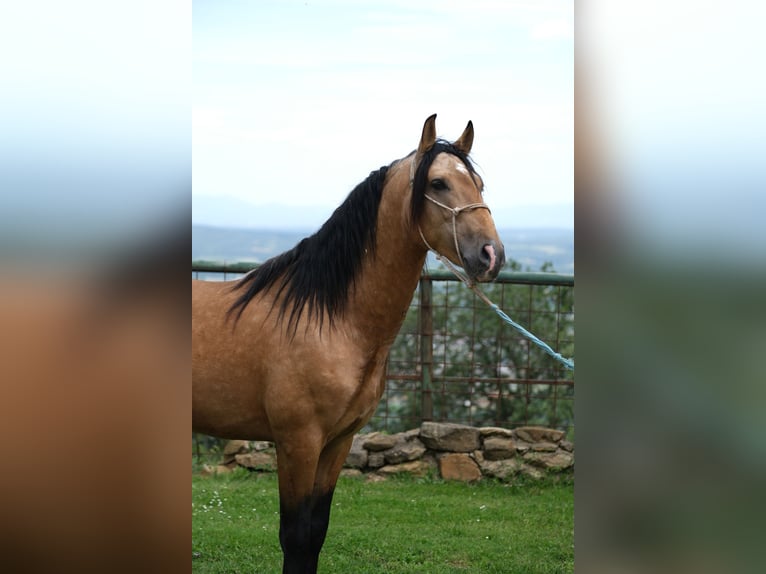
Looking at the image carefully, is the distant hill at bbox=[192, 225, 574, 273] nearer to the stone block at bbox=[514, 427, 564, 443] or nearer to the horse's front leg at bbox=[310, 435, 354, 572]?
the stone block at bbox=[514, 427, 564, 443]

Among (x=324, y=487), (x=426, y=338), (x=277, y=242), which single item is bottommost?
(x=324, y=487)

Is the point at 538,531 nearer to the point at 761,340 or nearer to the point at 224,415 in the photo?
the point at 224,415

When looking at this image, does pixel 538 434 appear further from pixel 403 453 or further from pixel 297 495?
pixel 297 495

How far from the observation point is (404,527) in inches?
181

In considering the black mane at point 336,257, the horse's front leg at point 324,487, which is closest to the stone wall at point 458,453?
the horse's front leg at point 324,487

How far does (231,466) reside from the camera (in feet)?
19.0

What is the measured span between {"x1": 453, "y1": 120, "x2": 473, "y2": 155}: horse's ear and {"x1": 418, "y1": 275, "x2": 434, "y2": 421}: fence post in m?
2.69

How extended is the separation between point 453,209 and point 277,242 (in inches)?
358

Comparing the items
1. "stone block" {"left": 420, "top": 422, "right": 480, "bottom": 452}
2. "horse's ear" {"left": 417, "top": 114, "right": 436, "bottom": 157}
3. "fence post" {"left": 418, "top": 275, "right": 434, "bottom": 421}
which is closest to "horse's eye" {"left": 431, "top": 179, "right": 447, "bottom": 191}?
"horse's ear" {"left": 417, "top": 114, "right": 436, "bottom": 157}

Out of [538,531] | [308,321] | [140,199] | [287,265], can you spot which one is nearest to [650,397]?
[140,199]

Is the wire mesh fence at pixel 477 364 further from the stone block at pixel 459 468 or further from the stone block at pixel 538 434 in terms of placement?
the stone block at pixel 459 468

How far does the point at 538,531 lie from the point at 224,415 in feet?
7.47

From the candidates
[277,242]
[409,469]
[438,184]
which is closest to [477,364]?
[409,469]

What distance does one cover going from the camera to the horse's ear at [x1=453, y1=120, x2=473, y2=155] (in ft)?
9.57
